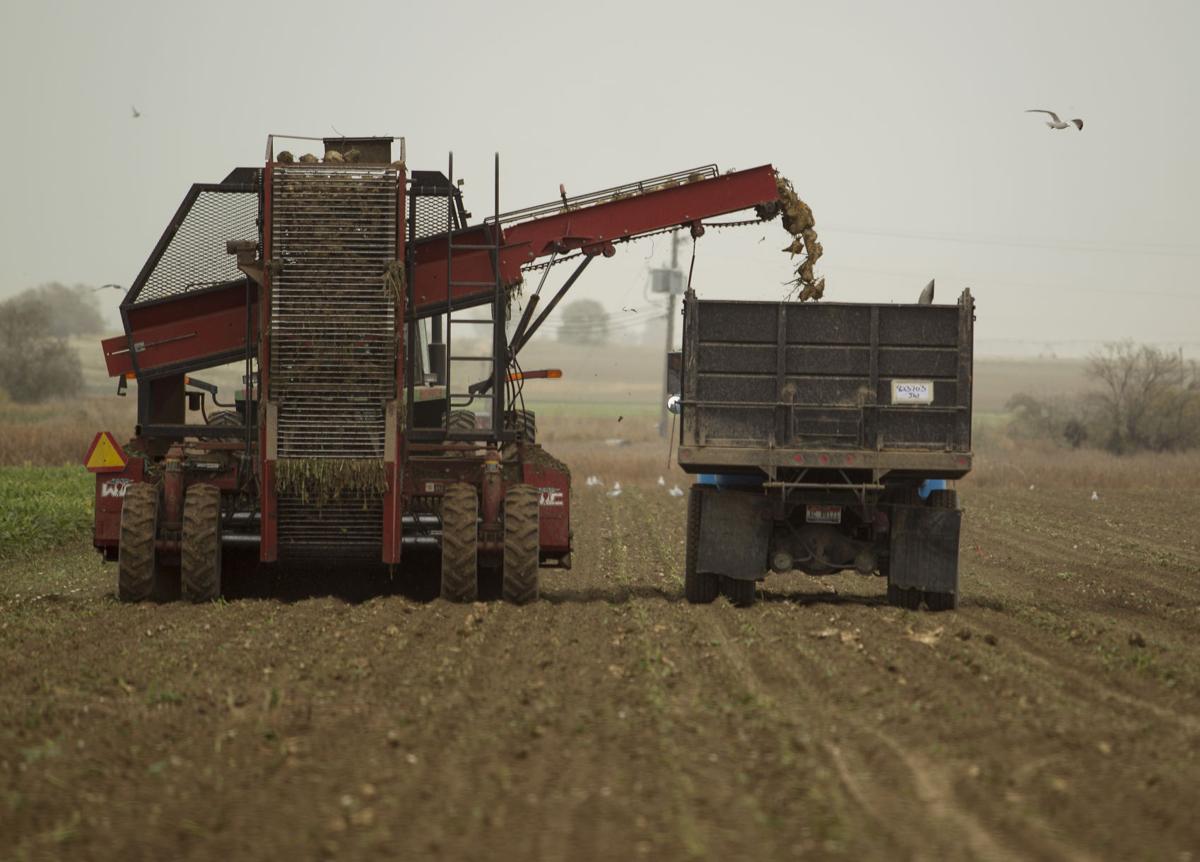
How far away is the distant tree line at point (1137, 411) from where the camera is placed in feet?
167

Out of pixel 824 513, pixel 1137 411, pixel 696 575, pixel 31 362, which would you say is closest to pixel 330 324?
pixel 696 575

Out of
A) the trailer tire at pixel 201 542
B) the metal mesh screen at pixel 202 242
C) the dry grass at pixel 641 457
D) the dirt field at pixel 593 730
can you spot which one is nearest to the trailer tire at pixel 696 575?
the dirt field at pixel 593 730

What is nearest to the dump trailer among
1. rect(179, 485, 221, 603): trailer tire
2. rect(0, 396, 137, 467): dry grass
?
rect(179, 485, 221, 603): trailer tire

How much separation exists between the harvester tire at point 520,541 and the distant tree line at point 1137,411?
41.1 m

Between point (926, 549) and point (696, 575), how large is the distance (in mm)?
2028

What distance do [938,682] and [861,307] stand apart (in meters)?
4.68

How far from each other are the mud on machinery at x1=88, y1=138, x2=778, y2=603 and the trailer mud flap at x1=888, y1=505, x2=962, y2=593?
296cm

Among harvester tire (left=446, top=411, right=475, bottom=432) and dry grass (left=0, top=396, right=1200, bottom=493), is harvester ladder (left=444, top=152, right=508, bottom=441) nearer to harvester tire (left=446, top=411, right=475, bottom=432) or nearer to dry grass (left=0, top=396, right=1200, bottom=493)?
harvester tire (left=446, top=411, right=475, bottom=432)

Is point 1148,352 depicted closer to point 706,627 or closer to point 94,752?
point 706,627

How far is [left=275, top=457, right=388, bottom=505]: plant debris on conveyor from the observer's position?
13.6 metres

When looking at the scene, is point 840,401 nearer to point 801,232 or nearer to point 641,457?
point 801,232

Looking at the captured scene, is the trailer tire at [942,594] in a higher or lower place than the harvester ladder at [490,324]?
lower

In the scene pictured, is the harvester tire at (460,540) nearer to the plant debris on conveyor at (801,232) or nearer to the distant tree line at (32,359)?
the plant debris on conveyor at (801,232)

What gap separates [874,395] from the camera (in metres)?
13.7
